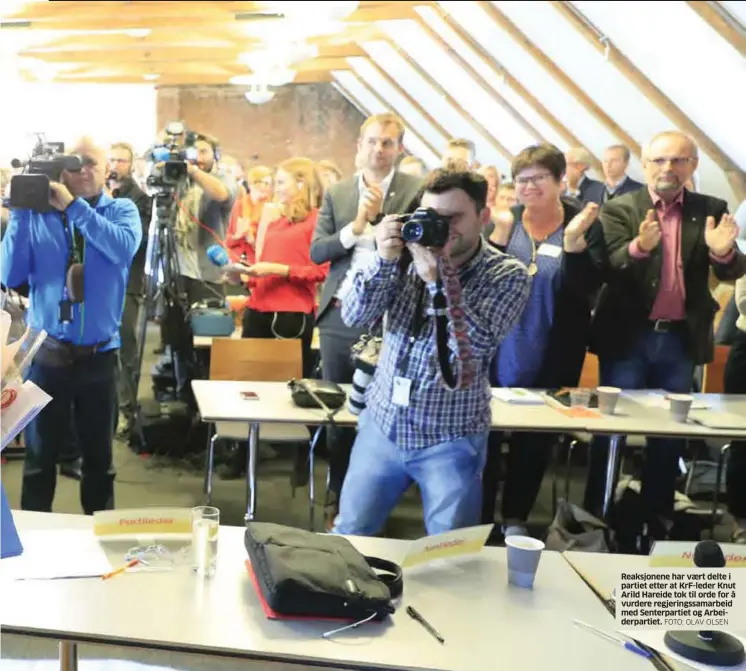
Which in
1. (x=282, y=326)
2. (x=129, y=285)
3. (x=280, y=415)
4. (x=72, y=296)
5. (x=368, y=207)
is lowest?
→ (x=280, y=415)

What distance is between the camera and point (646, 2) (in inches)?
158

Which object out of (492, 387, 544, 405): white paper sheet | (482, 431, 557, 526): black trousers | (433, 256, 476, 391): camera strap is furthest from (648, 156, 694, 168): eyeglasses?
(433, 256, 476, 391): camera strap

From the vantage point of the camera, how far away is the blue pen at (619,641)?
4.14 feet

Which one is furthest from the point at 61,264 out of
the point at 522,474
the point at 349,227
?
the point at 522,474

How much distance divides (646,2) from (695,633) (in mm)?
3523

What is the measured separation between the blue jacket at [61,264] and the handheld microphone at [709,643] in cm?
180

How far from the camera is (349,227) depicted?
2.80 m

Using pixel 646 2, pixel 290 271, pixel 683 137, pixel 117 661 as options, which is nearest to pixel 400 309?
pixel 117 661

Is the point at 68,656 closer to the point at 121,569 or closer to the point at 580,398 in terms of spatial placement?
the point at 121,569

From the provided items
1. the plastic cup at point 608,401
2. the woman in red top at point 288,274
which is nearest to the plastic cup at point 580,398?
the plastic cup at point 608,401

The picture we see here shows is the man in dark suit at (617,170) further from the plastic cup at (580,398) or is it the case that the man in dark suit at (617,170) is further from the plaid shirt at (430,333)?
the plaid shirt at (430,333)

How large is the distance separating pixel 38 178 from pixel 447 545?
158 centimetres

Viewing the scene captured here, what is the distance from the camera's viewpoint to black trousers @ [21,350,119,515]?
2432mm

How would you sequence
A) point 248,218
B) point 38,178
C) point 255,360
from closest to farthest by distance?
point 38,178, point 255,360, point 248,218
